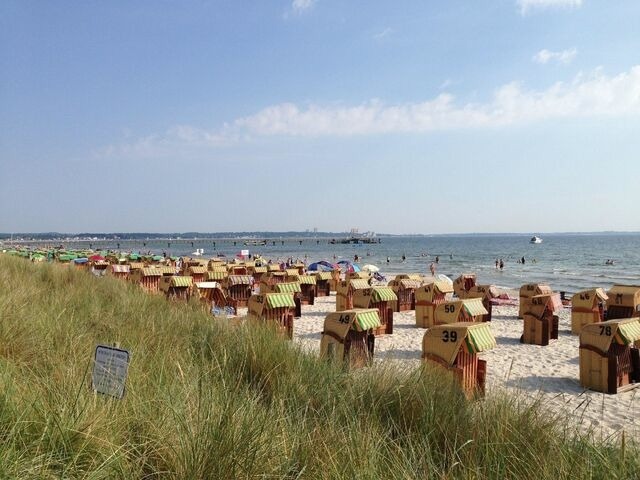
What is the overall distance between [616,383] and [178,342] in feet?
21.5

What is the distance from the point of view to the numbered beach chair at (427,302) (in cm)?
1347

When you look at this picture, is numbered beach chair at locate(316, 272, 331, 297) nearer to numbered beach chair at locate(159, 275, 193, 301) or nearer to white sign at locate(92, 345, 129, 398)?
numbered beach chair at locate(159, 275, 193, 301)

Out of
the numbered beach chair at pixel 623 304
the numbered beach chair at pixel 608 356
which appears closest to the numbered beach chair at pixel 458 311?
the numbered beach chair at pixel 608 356

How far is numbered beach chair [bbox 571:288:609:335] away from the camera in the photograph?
12.5 metres

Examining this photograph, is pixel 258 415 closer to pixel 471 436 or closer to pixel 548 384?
pixel 471 436

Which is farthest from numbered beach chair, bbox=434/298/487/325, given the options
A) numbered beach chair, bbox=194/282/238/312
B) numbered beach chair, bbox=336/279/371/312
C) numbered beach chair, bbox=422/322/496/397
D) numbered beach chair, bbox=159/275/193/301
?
numbered beach chair, bbox=159/275/193/301

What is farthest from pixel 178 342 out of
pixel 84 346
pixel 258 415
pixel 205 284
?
pixel 205 284

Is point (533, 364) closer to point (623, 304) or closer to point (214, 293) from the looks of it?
point (623, 304)

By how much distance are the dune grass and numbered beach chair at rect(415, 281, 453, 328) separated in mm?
9336

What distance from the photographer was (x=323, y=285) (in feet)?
71.8

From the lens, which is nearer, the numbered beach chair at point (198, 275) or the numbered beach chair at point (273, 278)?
the numbered beach chair at point (273, 278)

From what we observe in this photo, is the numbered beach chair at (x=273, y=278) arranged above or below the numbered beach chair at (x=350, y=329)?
below

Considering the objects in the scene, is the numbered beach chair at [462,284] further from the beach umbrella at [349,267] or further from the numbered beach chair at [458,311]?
the beach umbrella at [349,267]

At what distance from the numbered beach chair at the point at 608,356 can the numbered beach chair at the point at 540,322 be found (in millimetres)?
3243
